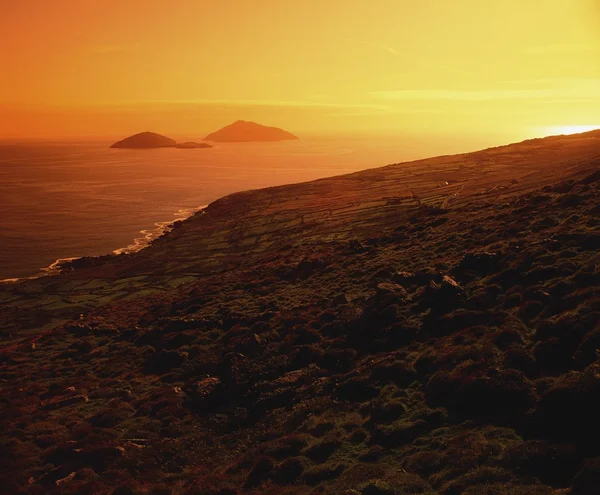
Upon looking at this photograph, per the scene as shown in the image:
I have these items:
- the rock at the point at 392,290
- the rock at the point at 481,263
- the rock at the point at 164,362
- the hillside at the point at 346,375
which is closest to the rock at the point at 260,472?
the hillside at the point at 346,375

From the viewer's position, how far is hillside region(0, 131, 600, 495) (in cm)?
1504

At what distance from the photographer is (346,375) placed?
74.4ft

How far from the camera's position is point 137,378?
1125 inches

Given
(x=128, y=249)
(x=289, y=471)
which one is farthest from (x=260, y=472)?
(x=128, y=249)

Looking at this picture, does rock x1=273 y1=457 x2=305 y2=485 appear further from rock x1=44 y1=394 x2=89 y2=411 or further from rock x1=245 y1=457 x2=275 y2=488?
rock x1=44 y1=394 x2=89 y2=411

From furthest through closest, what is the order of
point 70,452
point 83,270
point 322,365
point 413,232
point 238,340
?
point 83,270, point 413,232, point 238,340, point 322,365, point 70,452

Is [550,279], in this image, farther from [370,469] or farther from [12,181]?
[12,181]

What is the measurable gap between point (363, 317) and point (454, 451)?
13.4 metres

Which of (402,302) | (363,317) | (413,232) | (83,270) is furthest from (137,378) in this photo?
(83,270)

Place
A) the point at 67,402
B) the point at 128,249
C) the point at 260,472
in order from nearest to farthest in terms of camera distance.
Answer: the point at 260,472
the point at 67,402
the point at 128,249

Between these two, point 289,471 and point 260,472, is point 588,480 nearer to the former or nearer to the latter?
point 289,471

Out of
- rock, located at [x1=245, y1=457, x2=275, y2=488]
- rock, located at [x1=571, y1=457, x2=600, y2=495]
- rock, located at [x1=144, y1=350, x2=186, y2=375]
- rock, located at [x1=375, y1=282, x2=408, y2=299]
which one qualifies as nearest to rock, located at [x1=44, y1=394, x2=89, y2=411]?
rock, located at [x1=144, y1=350, x2=186, y2=375]

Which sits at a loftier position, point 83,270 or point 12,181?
point 12,181

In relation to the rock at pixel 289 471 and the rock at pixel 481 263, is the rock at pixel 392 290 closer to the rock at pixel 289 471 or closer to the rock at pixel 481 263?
the rock at pixel 481 263
